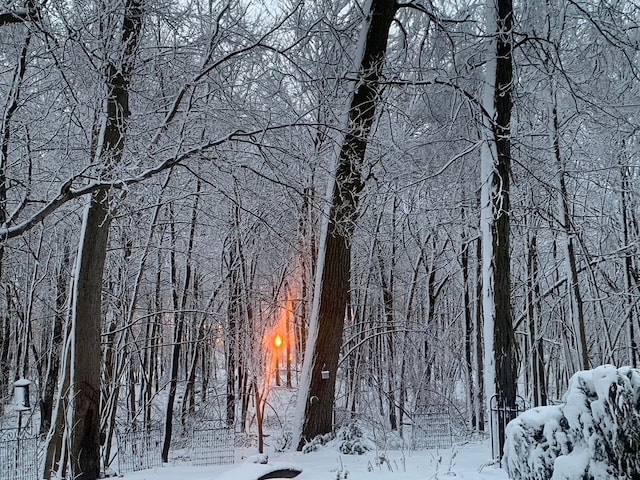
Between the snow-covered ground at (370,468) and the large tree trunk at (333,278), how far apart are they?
611 millimetres

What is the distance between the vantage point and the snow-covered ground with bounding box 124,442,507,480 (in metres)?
4.78

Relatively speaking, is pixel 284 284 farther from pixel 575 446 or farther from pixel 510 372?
pixel 575 446

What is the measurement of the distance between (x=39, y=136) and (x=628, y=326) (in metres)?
13.0

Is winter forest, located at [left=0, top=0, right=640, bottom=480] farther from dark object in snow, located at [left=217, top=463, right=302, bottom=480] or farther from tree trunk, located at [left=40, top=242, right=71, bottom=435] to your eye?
dark object in snow, located at [left=217, top=463, right=302, bottom=480]

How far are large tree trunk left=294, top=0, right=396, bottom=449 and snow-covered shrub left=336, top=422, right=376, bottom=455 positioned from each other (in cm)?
35

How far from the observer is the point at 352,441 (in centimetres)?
793

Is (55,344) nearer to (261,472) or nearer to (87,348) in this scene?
(87,348)

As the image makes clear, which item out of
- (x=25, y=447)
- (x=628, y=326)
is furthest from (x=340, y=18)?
(x=25, y=447)

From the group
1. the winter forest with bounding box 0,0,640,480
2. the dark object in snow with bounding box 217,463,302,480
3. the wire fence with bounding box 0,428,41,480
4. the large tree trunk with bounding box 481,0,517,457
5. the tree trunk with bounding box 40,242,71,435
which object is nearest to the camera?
the dark object in snow with bounding box 217,463,302,480

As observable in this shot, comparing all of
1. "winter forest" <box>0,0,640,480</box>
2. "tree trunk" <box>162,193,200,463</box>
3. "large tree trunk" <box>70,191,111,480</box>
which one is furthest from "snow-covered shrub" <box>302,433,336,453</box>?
A: "tree trunk" <box>162,193,200,463</box>

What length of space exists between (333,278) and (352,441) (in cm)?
237

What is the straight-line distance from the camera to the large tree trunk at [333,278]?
832 centimetres

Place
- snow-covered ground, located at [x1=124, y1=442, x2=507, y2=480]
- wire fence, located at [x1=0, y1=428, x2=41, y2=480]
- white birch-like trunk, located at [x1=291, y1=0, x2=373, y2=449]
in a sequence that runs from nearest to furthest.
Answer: snow-covered ground, located at [x1=124, y1=442, x2=507, y2=480], white birch-like trunk, located at [x1=291, y1=0, x2=373, y2=449], wire fence, located at [x1=0, y1=428, x2=41, y2=480]

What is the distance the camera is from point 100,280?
23.2ft
